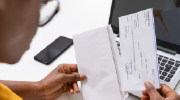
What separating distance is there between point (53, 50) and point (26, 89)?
0.79ft

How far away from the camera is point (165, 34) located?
667 millimetres

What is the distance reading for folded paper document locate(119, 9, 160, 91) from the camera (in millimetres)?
458

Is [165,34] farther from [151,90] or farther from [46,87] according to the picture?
[46,87]

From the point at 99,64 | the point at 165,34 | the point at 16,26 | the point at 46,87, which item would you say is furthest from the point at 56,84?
the point at 165,34

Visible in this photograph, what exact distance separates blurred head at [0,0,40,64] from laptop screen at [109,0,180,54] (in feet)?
1.40

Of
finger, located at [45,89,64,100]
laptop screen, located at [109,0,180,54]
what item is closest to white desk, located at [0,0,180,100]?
finger, located at [45,89,64,100]

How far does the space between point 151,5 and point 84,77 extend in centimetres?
37

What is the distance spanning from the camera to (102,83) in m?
0.55

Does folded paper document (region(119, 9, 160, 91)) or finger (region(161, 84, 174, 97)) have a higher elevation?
folded paper document (region(119, 9, 160, 91))

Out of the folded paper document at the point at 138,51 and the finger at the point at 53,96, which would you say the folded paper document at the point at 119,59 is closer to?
the folded paper document at the point at 138,51

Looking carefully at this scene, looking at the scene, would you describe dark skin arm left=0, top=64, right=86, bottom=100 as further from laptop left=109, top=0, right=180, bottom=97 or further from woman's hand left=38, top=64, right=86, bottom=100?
laptop left=109, top=0, right=180, bottom=97

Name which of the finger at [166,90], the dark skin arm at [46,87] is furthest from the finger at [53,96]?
the finger at [166,90]

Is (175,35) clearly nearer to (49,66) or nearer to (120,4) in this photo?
(120,4)

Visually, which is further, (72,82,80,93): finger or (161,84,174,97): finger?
(72,82,80,93): finger
